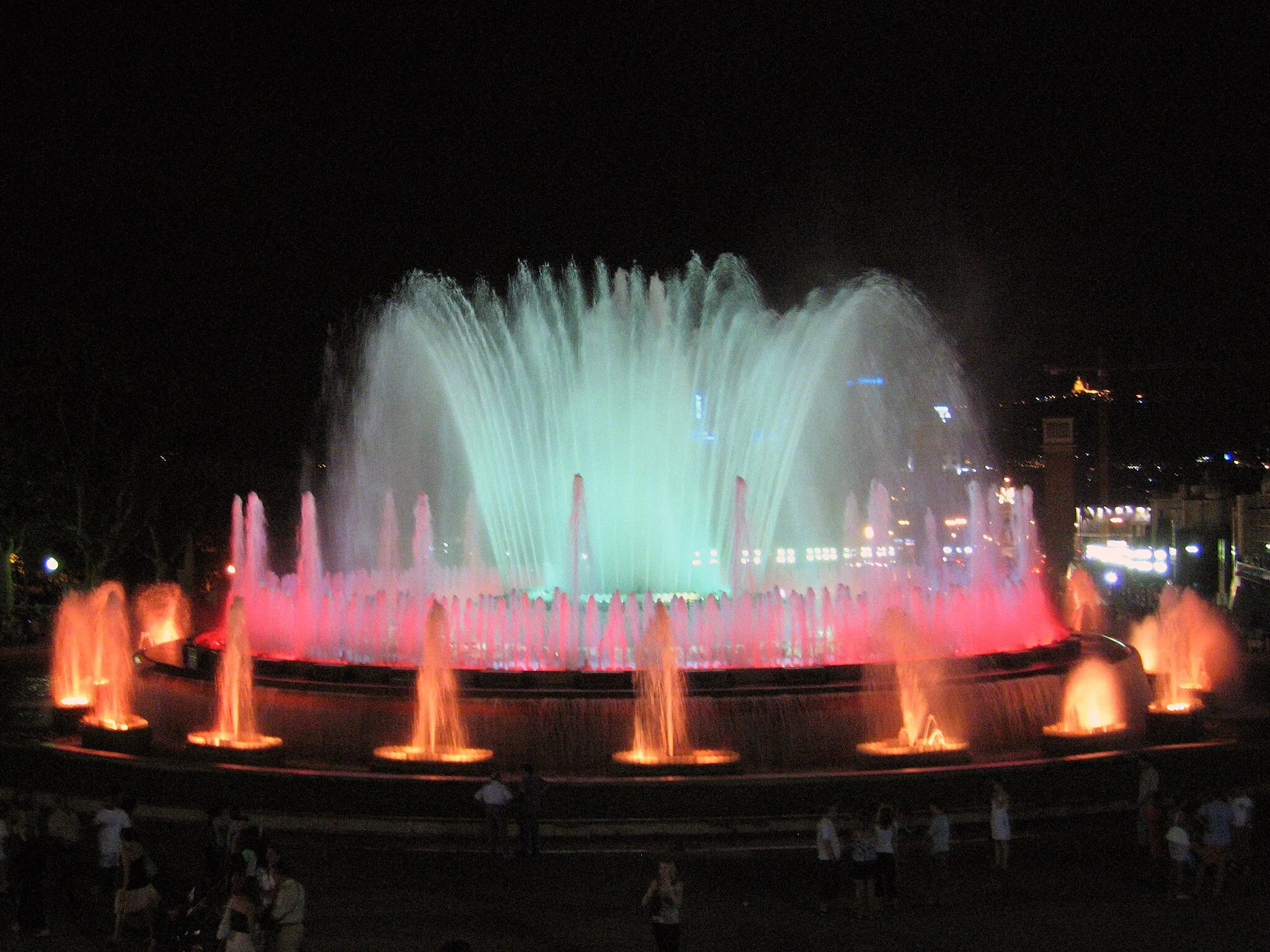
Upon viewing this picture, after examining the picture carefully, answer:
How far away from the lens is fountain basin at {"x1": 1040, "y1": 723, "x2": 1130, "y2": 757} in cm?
1642

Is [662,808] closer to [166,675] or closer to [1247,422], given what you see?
[166,675]

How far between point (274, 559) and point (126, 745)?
4106 cm

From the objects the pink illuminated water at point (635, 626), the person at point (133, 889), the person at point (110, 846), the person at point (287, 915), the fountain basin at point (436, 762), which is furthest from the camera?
the pink illuminated water at point (635, 626)

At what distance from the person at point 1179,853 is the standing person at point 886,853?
2428 millimetres

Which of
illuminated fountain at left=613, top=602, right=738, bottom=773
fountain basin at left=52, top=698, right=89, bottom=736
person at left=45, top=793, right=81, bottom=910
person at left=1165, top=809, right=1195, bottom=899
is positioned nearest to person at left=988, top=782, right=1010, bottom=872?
person at left=1165, top=809, right=1195, bottom=899

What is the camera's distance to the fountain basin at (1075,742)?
53.9 ft

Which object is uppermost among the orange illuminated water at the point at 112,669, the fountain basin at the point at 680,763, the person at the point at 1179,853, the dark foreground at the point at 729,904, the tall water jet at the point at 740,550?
the tall water jet at the point at 740,550

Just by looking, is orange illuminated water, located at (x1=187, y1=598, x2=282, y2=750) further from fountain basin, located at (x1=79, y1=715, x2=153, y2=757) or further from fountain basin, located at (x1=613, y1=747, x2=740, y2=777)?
fountain basin, located at (x1=613, y1=747, x2=740, y2=777)

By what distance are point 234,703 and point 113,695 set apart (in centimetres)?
342

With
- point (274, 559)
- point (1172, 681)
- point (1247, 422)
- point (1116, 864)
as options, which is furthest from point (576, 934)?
point (1247, 422)

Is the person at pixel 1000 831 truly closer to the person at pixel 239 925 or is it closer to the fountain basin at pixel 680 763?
the fountain basin at pixel 680 763

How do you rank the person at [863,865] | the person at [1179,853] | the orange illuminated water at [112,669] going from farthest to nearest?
the orange illuminated water at [112,669] → the person at [1179,853] → the person at [863,865]

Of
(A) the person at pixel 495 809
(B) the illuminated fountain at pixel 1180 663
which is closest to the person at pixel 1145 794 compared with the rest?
(B) the illuminated fountain at pixel 1180 663

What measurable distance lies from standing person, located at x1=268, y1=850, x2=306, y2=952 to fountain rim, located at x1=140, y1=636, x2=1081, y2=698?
26.6ft
